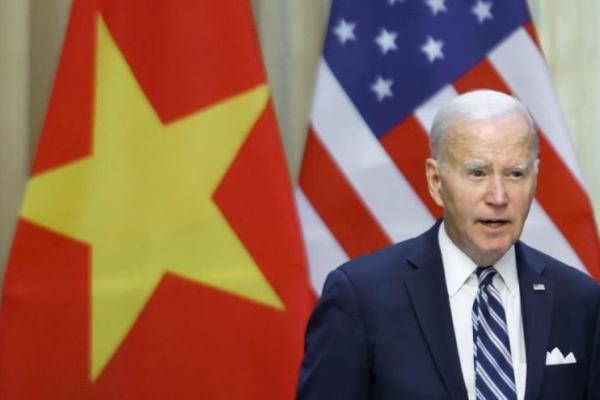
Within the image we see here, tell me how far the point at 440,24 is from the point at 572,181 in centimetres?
60

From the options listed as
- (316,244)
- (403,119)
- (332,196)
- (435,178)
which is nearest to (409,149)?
(403,119)

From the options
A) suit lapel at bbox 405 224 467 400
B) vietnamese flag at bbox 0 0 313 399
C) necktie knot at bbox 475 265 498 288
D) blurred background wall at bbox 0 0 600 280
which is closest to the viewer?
suit lapel at bbox 405 224 467 400

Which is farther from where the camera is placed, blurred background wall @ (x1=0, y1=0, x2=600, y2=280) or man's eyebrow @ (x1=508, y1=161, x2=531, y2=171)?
blurred background wall @ (x1=0, y1=0, x2=600, y2=280)

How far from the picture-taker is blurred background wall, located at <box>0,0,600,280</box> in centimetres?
321

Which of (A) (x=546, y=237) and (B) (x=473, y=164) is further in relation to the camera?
(A) (x=546, y=237)

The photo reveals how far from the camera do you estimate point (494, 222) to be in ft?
6.35

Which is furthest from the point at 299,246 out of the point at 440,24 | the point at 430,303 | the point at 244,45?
the point at 430,303

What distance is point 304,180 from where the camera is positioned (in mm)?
3248

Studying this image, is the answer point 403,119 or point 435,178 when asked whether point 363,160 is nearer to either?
point 403,119

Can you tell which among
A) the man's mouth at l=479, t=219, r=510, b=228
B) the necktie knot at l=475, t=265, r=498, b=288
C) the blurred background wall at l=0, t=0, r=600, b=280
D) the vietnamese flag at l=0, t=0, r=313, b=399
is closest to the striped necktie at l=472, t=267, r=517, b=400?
the necktie knot at l=475, t=265, r=498, b=288

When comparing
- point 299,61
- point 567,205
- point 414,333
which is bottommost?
point 414,333

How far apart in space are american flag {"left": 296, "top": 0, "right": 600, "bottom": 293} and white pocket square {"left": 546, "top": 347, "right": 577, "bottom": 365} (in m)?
1.32

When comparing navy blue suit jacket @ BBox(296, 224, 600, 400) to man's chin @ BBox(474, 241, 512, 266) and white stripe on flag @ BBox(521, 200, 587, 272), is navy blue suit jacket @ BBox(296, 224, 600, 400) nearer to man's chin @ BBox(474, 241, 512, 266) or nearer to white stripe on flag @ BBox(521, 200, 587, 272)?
man's chin @ BBox(474, 241, 512, 266)

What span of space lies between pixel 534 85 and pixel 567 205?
14.1 inches
